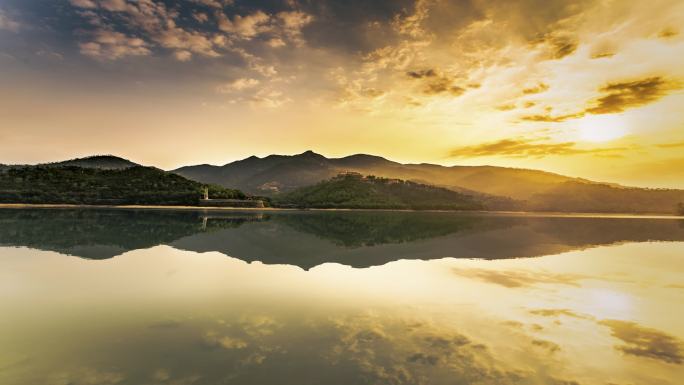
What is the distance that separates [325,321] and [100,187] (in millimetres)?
113795

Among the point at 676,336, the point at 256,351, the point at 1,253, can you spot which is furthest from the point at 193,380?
the point at 1,253

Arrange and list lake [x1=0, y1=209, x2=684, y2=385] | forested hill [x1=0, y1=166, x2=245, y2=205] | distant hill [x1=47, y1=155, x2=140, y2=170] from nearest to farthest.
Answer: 1. lake [x1=0, y1=209, x2=684, y2=385]
2. forested hill [x1=0, y1=166, x2=245, y2=205]
3. distant hill [x1=47, y1=155, x2=140, y2=170]

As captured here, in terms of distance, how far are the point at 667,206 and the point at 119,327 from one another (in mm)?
223355

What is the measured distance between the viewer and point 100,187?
102812 millimetres

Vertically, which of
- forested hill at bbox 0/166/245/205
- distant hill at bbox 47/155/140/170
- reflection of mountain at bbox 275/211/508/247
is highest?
distant hill at bbox 47/155/140/170

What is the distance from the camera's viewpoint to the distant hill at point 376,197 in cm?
13162

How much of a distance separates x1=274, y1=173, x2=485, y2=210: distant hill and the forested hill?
29.9 m

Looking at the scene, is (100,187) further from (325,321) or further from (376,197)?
(325,321)

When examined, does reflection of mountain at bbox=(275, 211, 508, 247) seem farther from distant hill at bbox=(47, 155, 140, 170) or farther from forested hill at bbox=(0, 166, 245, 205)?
distant hill at bbox=(47, 155, 140, 170)

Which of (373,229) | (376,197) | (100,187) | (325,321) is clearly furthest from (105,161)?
(325,321)

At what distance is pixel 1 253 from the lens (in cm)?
1898

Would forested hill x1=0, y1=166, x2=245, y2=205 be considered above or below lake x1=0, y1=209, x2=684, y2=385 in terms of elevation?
above

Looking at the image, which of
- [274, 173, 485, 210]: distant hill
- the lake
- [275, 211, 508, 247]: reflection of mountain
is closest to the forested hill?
[274, 173, 485, 210]: distant hill

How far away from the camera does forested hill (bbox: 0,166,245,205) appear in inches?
3674
